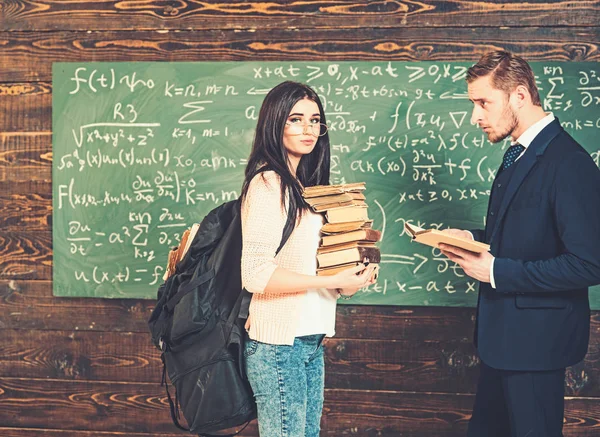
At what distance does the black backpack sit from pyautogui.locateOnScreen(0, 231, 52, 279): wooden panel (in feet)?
3.95

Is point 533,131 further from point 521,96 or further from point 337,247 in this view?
point 337,247

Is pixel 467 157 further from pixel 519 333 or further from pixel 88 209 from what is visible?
pixel 88 209

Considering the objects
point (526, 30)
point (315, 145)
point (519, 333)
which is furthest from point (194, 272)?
point (526, 30)

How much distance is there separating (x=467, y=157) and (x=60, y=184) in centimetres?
164

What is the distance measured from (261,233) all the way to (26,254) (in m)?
1.59

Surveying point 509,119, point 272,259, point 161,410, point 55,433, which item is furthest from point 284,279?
point 55,433

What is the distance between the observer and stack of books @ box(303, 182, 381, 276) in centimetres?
180

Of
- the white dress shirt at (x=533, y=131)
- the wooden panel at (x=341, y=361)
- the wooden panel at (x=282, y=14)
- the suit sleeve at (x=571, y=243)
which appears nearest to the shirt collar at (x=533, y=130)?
the white dress shirt at (x=533, y=131)

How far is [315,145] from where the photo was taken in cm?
200

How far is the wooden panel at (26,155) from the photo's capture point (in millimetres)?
2920

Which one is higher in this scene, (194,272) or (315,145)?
(315,145)

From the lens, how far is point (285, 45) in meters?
2.80

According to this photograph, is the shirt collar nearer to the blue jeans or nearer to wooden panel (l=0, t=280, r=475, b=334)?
the blue jeans

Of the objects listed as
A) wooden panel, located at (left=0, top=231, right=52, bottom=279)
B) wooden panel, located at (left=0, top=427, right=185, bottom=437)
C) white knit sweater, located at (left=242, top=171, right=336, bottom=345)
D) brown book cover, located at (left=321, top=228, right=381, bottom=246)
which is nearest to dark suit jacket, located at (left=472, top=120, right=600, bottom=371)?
brown book cover, located at (left=321, top=228, right=381, bottom=246)
